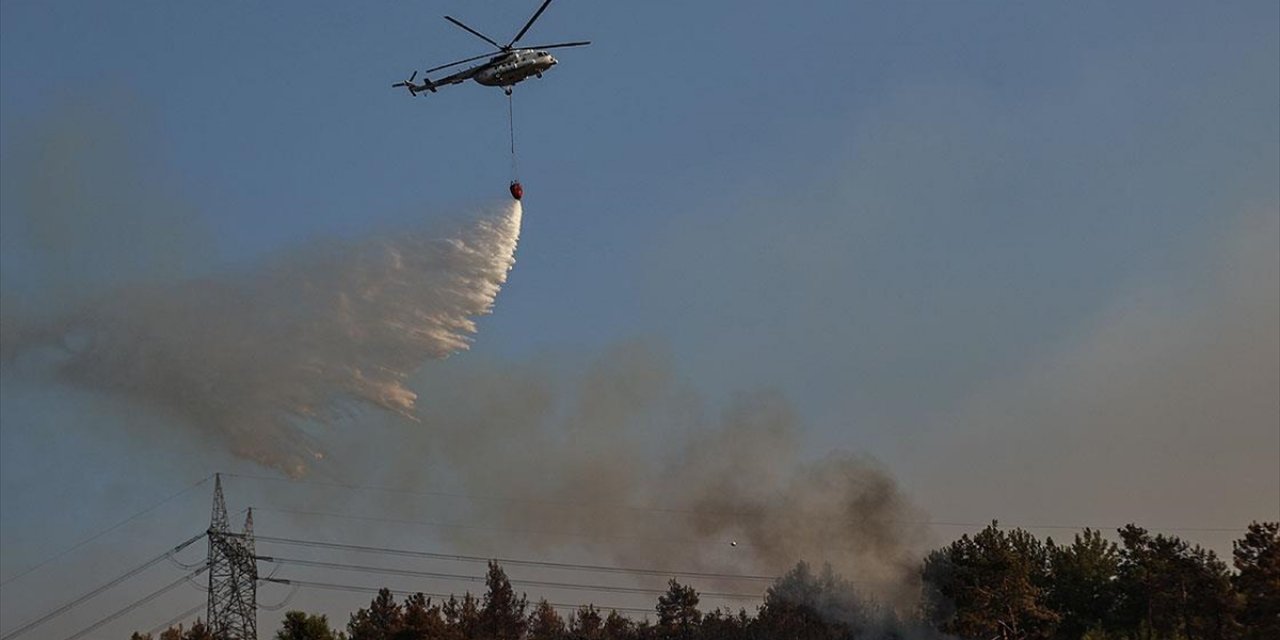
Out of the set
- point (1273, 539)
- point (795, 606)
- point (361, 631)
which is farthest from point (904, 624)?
point (361, 631)

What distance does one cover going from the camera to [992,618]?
115438 millimetres

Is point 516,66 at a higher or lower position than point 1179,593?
higher

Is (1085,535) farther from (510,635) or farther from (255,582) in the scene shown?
(255,582)

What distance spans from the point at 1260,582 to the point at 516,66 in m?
63.9

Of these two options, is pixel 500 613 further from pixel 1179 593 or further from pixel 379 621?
pixel 1179 593

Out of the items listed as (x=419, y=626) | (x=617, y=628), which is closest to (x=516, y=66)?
(x=419, y=626)

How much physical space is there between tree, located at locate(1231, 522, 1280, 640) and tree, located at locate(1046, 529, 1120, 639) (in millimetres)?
25114

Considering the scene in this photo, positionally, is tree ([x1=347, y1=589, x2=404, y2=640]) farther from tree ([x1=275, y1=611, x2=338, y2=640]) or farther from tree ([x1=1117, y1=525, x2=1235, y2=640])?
tree ([x1=1117, y1=525, x2=1235, y2=640])

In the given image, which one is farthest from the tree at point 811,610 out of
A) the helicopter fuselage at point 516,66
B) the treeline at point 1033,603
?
the helicopter fuselage at point 516,66

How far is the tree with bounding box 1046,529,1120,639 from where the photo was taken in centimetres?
13400

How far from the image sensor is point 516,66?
88.0 metres

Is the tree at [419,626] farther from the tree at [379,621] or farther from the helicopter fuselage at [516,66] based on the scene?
the helicopter fuselage at [516,66]

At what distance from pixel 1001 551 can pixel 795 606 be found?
3265 cm

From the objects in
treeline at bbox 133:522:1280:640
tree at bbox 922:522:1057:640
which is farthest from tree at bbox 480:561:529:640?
tree at bbox 922:522:1057:640
